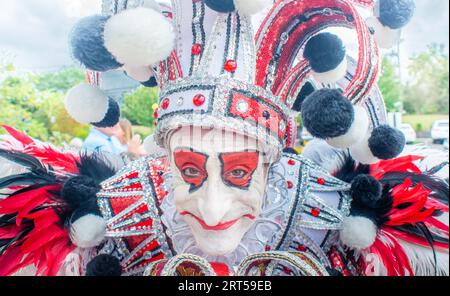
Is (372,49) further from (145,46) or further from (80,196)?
(80,196)

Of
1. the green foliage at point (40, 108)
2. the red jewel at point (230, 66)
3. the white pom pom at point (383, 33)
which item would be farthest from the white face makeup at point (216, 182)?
the green foliage at point (40, 108)

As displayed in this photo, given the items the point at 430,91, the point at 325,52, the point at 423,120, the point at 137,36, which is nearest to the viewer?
the point at 137,36

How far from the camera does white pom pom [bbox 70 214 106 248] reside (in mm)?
985

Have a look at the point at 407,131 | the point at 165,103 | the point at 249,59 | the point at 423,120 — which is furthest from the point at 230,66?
the point at 423,120

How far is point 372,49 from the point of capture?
0.86 meters

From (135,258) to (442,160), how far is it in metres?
0.88

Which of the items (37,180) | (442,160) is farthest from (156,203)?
(442,160)

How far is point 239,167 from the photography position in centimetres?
86

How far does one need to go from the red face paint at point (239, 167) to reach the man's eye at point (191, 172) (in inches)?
2.3

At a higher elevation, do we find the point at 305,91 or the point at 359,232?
the point at 305,91

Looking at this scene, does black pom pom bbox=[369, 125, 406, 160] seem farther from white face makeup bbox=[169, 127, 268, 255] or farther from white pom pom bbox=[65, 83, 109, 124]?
white pom pom bbox=[65, 83, 109, 124]

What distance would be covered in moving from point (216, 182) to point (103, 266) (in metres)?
0.37

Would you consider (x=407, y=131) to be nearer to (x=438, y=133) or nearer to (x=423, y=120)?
(x=423, y=120)

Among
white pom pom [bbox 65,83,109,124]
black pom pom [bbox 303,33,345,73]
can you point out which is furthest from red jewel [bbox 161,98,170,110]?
black pom pom [bbox 303,33,345,73]
